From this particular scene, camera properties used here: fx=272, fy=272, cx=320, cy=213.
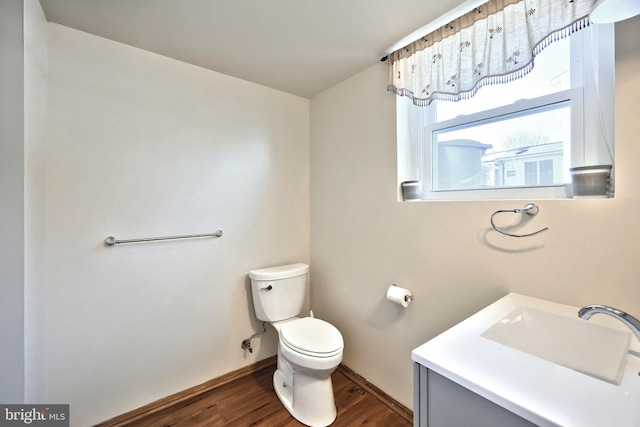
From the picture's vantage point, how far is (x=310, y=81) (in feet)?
6.52

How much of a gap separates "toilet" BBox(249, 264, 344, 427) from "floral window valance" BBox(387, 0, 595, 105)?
144 cm

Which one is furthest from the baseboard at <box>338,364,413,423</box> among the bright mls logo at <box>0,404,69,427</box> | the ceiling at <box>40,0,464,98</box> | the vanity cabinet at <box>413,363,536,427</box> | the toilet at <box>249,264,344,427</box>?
the ceiling at <box>40,0,464,98</box>

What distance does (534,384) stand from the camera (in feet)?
1.98

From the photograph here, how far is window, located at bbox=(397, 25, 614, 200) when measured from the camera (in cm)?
108

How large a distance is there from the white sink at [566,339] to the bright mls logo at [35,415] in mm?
1734

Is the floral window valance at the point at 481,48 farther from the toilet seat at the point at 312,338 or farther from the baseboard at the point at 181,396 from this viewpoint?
the baseboard at the point at 181,396

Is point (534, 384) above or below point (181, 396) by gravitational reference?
above

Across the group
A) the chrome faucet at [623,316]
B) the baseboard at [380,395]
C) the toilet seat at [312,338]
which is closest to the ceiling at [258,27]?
the chrome faucet at [623,316]

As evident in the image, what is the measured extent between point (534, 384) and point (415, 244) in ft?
3.20

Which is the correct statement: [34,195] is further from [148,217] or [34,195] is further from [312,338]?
[312,338]

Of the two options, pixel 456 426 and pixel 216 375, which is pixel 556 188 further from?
pixel 216 375

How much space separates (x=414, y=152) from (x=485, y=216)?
24.2 inches

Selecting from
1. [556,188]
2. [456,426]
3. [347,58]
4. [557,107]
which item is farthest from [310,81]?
[456,426]

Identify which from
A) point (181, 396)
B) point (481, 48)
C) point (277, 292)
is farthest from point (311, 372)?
point (481, 48)
